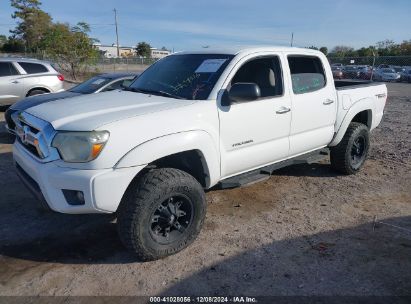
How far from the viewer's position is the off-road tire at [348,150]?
5410mm

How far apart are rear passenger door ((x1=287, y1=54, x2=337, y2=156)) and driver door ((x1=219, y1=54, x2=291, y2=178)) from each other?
180 mm

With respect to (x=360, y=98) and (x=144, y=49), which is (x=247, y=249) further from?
(x=144, y=49)

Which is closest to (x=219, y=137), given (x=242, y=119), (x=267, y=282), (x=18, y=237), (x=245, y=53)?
(x=242, y=119)

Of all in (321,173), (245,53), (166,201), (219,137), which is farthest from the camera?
(321,173)

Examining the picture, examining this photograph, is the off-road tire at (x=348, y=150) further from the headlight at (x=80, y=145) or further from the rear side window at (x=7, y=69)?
the rear side window at (x=7, y=69)

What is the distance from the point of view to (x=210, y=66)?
3.96 m

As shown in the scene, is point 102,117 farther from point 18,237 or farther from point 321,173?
point 321,173

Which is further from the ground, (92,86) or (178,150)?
(92,86)

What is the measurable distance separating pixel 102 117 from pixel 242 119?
1422mm

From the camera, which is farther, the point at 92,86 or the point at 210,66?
the point at 92,86

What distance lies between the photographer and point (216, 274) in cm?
318

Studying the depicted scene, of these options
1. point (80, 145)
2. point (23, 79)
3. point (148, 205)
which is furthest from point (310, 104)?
point (23, 79)

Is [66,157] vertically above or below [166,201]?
above

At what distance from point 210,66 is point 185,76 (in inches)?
11.6
